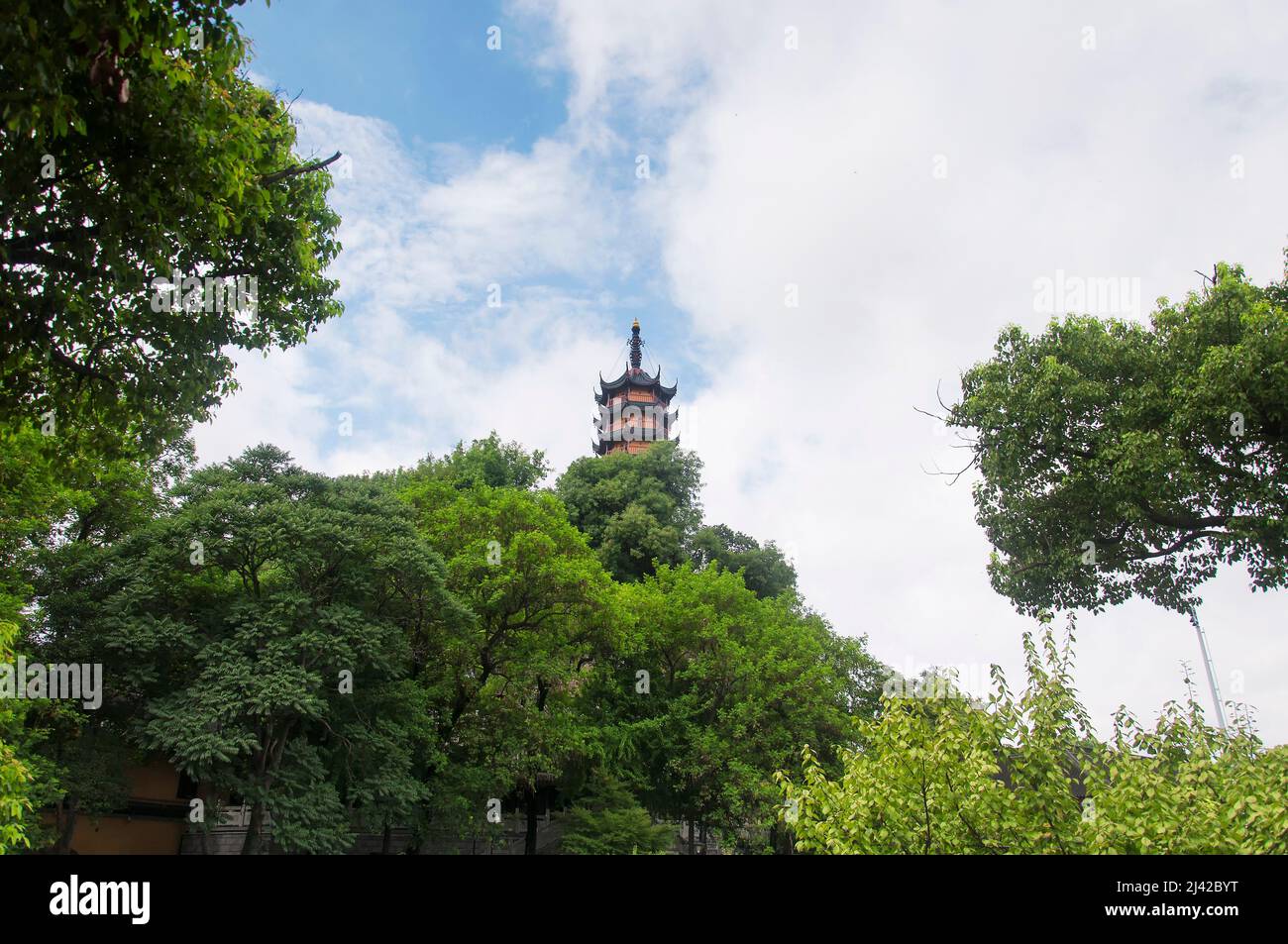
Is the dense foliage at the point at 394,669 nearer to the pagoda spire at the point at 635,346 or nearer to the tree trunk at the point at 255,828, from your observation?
the tree trunk at the point at 255,828

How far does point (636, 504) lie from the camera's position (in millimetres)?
39906

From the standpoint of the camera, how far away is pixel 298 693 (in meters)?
16.3

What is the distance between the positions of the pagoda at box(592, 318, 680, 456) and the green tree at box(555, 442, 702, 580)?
16.6 meters

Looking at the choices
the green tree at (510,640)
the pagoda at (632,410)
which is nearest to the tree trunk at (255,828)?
the green tree at (510,640)

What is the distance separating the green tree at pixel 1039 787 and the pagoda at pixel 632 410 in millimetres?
52785

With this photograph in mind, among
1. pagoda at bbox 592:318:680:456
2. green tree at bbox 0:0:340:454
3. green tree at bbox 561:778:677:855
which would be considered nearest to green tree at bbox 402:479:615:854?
green tree at bbox 561:778:677:855

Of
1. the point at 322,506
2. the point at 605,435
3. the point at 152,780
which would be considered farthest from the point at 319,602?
the point at 605,435

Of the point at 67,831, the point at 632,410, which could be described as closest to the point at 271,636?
the point at 67,831

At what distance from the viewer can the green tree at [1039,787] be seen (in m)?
6.97

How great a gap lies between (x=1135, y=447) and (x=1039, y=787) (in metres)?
8.56

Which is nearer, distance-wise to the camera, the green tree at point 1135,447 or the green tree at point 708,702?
the green tree at point 1135,447

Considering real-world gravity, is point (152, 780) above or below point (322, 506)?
below
